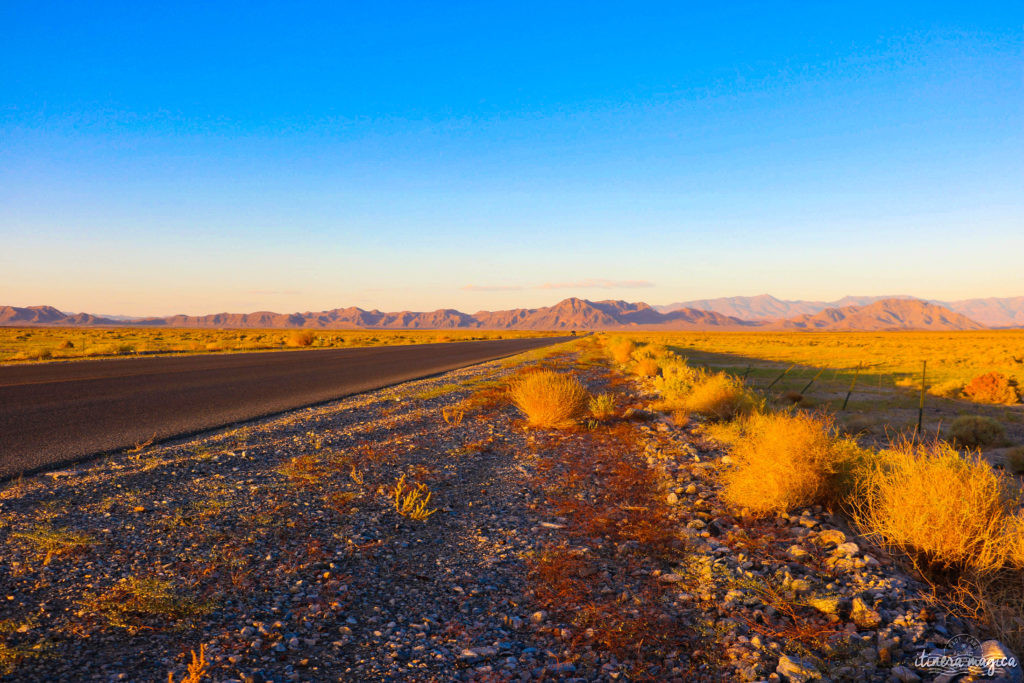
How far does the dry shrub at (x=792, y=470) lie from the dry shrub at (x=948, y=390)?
1670cm

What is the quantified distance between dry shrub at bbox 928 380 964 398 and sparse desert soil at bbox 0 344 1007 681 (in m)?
16.9

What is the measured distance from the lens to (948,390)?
726 inches

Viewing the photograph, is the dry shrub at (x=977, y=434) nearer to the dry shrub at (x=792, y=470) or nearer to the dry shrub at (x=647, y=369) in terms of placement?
the dry shrub at (x=792, y=470)

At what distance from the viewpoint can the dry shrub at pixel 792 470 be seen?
16.9 ft

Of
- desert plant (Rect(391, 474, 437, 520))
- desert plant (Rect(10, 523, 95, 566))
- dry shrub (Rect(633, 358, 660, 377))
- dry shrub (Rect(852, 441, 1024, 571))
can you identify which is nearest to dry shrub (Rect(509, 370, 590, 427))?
desert plant (Rect(391, 474, 437, 520))

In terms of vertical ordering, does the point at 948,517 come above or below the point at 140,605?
above

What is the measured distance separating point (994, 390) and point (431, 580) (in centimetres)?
2004

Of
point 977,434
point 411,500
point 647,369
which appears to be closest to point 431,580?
point 411,500

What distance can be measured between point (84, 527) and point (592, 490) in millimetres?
4803

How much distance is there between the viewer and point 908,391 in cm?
1873

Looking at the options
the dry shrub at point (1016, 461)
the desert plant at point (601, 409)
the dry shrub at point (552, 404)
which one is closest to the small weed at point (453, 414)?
the dry shrub at point (552, 404)

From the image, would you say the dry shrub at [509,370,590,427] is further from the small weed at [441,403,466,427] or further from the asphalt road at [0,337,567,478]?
the asphalt road at [0,337,567,478]

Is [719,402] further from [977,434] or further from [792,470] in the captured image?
[792,470]

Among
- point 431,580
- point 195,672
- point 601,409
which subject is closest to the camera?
point 195,672
